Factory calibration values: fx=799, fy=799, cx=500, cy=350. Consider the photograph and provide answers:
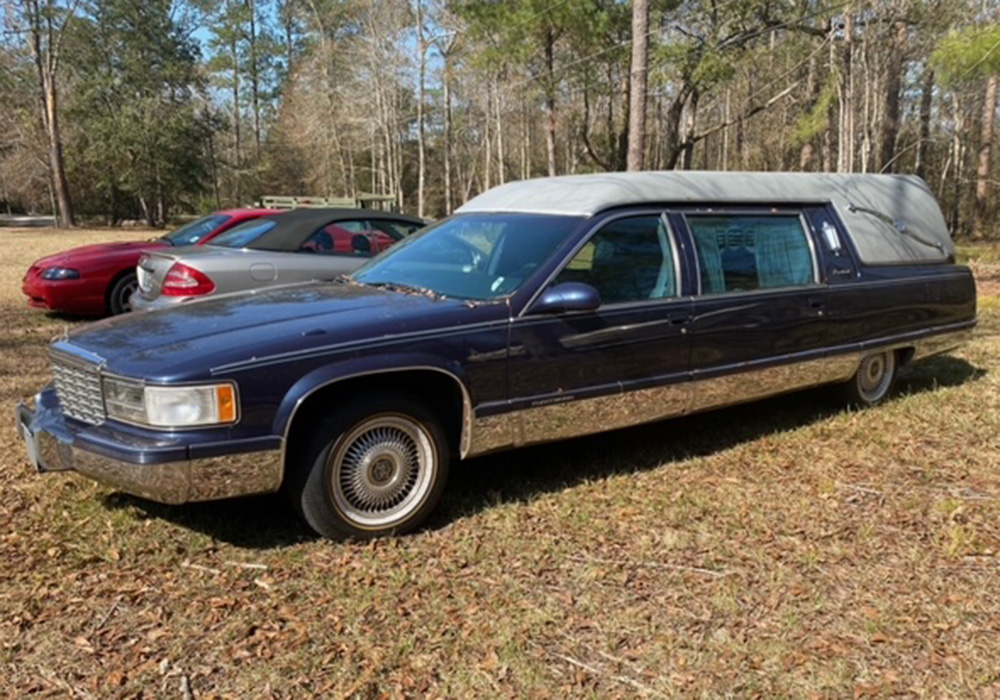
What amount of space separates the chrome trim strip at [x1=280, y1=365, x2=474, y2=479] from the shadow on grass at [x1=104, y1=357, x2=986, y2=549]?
0.46 metres

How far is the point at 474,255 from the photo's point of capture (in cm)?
469

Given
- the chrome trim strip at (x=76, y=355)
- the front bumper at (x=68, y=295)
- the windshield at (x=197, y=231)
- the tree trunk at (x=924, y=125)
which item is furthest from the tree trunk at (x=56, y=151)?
the chrome trim strip at (x=76, y=355)

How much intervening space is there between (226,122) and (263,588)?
4560 cm

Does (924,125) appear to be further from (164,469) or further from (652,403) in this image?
(164,469)

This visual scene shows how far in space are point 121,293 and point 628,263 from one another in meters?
6.98

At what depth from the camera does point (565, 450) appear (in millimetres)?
5234

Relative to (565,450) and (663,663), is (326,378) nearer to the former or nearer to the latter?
(663,663)

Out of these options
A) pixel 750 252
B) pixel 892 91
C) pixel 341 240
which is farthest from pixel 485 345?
pixel 892 91

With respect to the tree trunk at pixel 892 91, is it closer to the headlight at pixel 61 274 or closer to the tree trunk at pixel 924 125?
the tree trunk at pixel 924 125

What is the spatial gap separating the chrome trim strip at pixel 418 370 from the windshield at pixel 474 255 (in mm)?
528

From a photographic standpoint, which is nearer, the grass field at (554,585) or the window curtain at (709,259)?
the grass field at (554,585)

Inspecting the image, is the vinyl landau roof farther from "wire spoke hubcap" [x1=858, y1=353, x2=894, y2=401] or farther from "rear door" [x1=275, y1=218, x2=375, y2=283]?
"rear door" [x1=275, y1=218, x2=375, y2=283]

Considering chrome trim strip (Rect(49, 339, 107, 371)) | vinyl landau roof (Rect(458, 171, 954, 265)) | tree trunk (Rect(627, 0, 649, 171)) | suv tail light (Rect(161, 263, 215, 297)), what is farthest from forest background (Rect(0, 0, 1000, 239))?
chrome trim strip (Rect(49, 339, 107, 371))

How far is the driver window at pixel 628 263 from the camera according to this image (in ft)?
14.4
